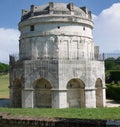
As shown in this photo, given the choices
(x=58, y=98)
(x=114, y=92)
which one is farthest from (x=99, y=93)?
(x=114, y=92)

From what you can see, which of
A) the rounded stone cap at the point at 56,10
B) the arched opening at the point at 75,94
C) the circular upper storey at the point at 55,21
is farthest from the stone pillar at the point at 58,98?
the rounded stone cap at the point at 56,10

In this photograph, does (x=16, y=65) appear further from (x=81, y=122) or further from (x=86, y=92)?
(x=81, y=122)

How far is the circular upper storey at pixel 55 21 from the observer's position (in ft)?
90.4

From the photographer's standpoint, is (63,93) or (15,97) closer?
(63,93)

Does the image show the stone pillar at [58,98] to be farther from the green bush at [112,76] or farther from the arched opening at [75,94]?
the green bush at [112,76]

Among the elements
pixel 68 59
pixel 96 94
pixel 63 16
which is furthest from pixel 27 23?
pixel 96 94

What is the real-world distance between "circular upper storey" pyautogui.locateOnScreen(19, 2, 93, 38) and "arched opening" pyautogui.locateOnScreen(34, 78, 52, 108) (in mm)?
4726

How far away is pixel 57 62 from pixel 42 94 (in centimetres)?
362

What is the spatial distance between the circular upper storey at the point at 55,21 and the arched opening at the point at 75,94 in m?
4.71

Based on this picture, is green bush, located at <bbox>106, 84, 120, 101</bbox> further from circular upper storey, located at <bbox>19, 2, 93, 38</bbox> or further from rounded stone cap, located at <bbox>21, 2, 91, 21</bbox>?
rounded stone cap, located at <bbox>21, 2, 91, 21</bbox>

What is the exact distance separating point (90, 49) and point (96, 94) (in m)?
4.68

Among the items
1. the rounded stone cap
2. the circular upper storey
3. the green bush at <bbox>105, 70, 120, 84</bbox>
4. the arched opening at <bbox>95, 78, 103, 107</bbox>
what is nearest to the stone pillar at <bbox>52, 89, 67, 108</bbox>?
the arched opening at <bbox>95, 78, 103, 107</bbox>

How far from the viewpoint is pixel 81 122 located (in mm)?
8438

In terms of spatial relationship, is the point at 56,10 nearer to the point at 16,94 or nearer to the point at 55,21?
the point at 55,21
